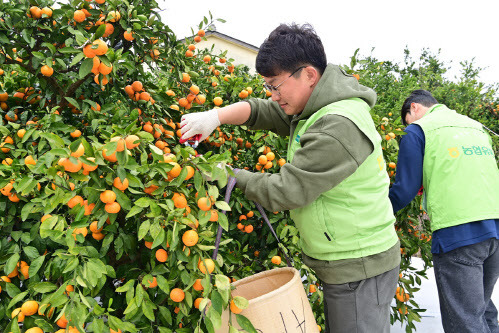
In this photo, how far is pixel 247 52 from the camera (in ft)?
64.2

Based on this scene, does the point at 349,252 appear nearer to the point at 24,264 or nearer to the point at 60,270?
the point at 60,270

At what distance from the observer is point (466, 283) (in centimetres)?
221

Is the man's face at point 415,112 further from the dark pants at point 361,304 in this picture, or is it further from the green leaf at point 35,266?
the green leaf at point 35,266

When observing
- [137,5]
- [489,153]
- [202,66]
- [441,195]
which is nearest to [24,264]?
[137,5]

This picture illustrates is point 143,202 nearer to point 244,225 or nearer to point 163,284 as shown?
point 163,284

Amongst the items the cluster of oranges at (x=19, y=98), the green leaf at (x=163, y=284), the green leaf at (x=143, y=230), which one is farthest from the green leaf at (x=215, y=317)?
the cluster of oranges at (x=19, y=98)

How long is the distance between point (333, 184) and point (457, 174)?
47.4 inches

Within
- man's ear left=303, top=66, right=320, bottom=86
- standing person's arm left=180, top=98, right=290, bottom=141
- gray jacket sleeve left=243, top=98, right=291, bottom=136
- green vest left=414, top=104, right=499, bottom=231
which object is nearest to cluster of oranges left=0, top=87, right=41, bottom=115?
standing person's arm left=180, top=98, right=290, bottom=141

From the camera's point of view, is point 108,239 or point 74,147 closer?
point 74,147

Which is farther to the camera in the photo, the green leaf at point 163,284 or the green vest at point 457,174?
the green vest at point 457,174

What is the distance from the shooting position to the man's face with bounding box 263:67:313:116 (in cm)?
163

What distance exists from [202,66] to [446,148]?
1.80 m

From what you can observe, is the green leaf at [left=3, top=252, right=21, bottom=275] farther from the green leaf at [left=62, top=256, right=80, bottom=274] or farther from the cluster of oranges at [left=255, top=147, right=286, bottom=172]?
the cluster of oranges at [left=255, top=147, right=286, bottom=172]

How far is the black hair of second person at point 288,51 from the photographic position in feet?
5.23
